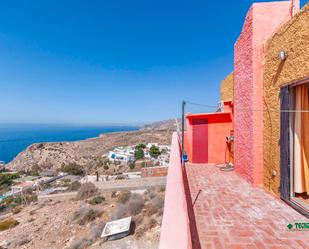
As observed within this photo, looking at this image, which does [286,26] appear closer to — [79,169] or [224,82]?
[224,82]

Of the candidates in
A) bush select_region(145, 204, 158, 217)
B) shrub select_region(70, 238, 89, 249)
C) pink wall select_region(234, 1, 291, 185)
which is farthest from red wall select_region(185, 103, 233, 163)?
shrub select_region(70, 238, 89, 249)

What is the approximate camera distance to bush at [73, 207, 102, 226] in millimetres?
12055

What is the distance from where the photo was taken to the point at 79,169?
34.1 metres

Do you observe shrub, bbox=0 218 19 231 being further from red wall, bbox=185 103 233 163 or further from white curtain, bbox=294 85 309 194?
white curtain, bbox=294 85 309 194

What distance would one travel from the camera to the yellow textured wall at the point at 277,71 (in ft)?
10.1

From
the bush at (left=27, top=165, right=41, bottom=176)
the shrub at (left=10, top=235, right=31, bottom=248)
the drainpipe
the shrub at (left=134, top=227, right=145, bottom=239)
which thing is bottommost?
the bush at (left=27, top=165, right=41, bottom=176)

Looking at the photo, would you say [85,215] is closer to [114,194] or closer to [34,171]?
[114,194]

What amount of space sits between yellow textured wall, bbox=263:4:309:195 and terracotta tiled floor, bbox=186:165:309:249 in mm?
642

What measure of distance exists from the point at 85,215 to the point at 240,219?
12.5 metres

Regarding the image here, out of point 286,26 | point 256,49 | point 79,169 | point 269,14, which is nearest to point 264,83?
point 256,49

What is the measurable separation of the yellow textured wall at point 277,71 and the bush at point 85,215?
12.1 m

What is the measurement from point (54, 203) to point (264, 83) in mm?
20262

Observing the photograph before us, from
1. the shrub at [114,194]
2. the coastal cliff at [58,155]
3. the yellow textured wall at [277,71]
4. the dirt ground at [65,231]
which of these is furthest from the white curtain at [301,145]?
the coastal cliff at [58,155]

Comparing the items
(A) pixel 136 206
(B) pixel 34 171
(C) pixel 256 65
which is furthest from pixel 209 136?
(B) pixel 34 171
